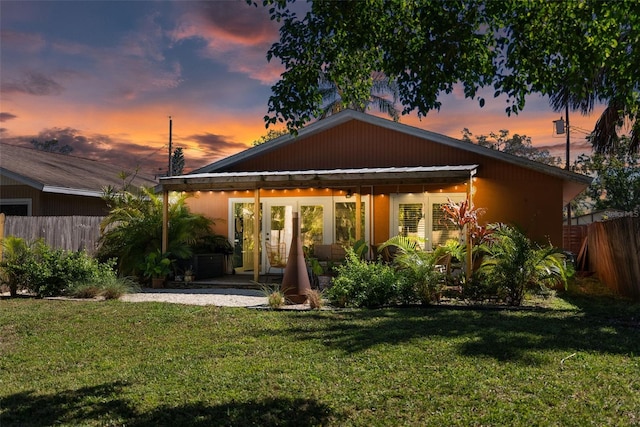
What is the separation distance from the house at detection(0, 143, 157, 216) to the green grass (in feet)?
27.1

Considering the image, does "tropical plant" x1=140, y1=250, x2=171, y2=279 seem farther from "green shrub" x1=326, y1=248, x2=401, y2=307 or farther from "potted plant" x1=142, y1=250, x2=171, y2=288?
"green shrub" x1=326, y1=248, x2=401, y2=307

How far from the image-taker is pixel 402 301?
9516mm

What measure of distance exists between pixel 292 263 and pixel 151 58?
8.31m

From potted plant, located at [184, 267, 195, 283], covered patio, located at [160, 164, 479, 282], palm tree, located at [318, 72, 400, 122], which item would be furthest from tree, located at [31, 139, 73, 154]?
potted plant, located at [184, 267, 195, 283]

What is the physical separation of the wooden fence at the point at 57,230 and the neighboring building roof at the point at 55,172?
2314 millimetres

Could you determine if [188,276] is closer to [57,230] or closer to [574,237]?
[57,230]

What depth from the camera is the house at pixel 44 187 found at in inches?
610

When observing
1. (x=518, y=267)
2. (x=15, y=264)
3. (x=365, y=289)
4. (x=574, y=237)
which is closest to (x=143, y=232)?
(x=15, y=264)

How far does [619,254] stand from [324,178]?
22.2 feet

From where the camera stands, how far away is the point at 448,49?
235 inches

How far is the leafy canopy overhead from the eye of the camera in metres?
5.68

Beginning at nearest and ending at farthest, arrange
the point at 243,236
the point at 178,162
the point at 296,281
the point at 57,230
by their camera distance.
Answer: the point at 296,281 → the point at 57,230 → the point at 243,236 → the point at 178,162

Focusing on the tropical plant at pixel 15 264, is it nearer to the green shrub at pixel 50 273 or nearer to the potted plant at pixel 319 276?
the green shrub at pixel 50 273

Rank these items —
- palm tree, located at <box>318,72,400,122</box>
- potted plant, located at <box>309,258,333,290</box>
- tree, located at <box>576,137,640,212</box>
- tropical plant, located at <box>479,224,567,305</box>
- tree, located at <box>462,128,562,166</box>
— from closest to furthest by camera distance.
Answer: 1. tropical plant, located at <box>479,224,567,305</box>
2. potted plant, located at <box>309,258,333,290</box>
3. palm tree, located at <box>318,72,400,122</box>
4. tree, located at <box>576,137,640,212</box>
5. tree, located at <box>462,128,562,166</box>
